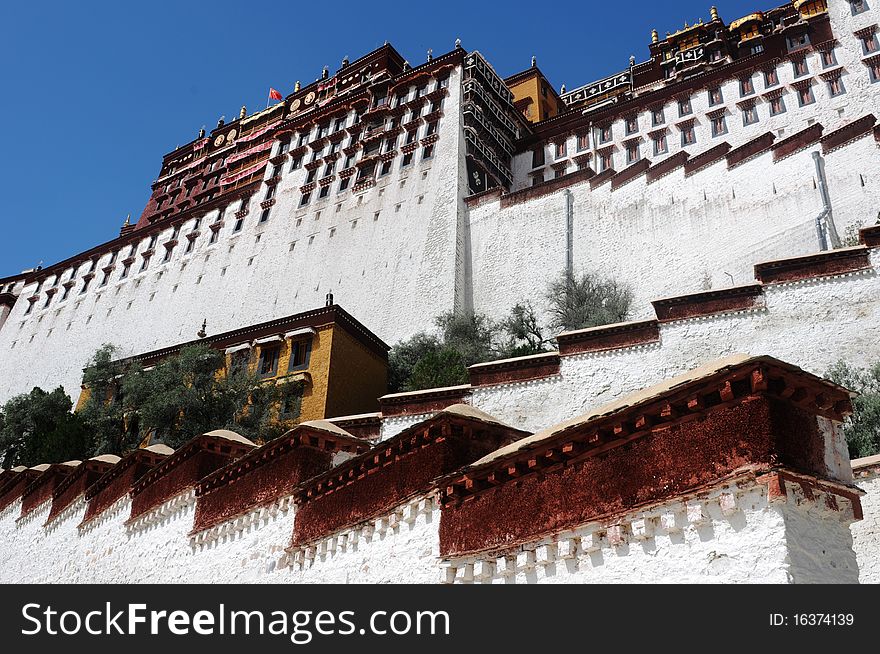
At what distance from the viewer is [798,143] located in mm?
22391

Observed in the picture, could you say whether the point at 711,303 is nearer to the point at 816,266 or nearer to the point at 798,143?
the point at 816,266

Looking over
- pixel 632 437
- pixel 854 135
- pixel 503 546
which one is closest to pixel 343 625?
pixel 503 546

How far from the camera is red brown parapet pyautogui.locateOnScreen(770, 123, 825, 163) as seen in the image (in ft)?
72.7

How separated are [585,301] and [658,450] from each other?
17.8 m

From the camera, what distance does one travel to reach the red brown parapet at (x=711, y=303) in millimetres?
13680

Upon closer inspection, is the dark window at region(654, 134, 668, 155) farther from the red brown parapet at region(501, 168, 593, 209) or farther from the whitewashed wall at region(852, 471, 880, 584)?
the whitewashed wall at region(852, 471, 880, 584)

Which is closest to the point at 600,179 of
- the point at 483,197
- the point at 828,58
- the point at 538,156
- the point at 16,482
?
the point at 483,197

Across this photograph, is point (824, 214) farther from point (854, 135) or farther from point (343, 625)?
point (343, 625)

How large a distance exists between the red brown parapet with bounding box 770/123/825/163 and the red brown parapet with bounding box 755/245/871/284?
32.8 ft

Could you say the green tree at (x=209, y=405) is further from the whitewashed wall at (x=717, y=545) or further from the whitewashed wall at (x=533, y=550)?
the whitewashed wall at (x=717, y=545)

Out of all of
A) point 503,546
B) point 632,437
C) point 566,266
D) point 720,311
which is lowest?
point 503,546

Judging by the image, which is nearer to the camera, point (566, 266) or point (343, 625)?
point (343, 625)

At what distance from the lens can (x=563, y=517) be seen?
5930 millimetres

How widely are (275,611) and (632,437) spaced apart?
2.76 m
